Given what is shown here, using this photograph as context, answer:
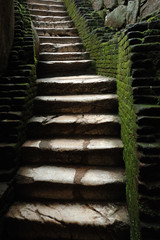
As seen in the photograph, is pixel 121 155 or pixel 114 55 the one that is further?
pixel 114 55

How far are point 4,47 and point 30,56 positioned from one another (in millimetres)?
463

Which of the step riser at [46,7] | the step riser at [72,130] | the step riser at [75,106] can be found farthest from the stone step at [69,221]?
the step riser at [46,7]

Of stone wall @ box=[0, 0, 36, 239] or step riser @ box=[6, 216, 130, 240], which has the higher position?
stone wall @ box=[0, 0, 36, 239]

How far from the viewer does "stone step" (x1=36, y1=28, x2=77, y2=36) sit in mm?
5051

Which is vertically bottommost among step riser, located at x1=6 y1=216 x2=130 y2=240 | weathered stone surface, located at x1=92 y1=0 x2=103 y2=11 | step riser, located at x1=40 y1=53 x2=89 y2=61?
step riser, located at x1=6 y1=216 x2=130 y2=240

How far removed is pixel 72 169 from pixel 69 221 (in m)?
0.65

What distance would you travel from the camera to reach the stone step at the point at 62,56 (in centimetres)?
423

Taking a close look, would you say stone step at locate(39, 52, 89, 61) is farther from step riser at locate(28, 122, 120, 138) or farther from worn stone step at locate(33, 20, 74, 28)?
step riser at locate(28, 122, 120, 138)

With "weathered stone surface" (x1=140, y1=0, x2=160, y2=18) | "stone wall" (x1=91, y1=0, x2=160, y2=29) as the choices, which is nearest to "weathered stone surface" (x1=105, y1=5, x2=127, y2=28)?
"stone wall" (x1=91, y1=0, x2=160, y2=29)

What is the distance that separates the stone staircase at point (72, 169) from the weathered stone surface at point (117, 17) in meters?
2.06

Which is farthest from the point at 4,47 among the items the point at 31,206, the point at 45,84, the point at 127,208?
the point at 127,208

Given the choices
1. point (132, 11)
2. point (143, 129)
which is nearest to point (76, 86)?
point (143, 129)

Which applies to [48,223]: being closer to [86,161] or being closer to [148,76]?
[86,161]

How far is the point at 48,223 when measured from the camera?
6.20ft
